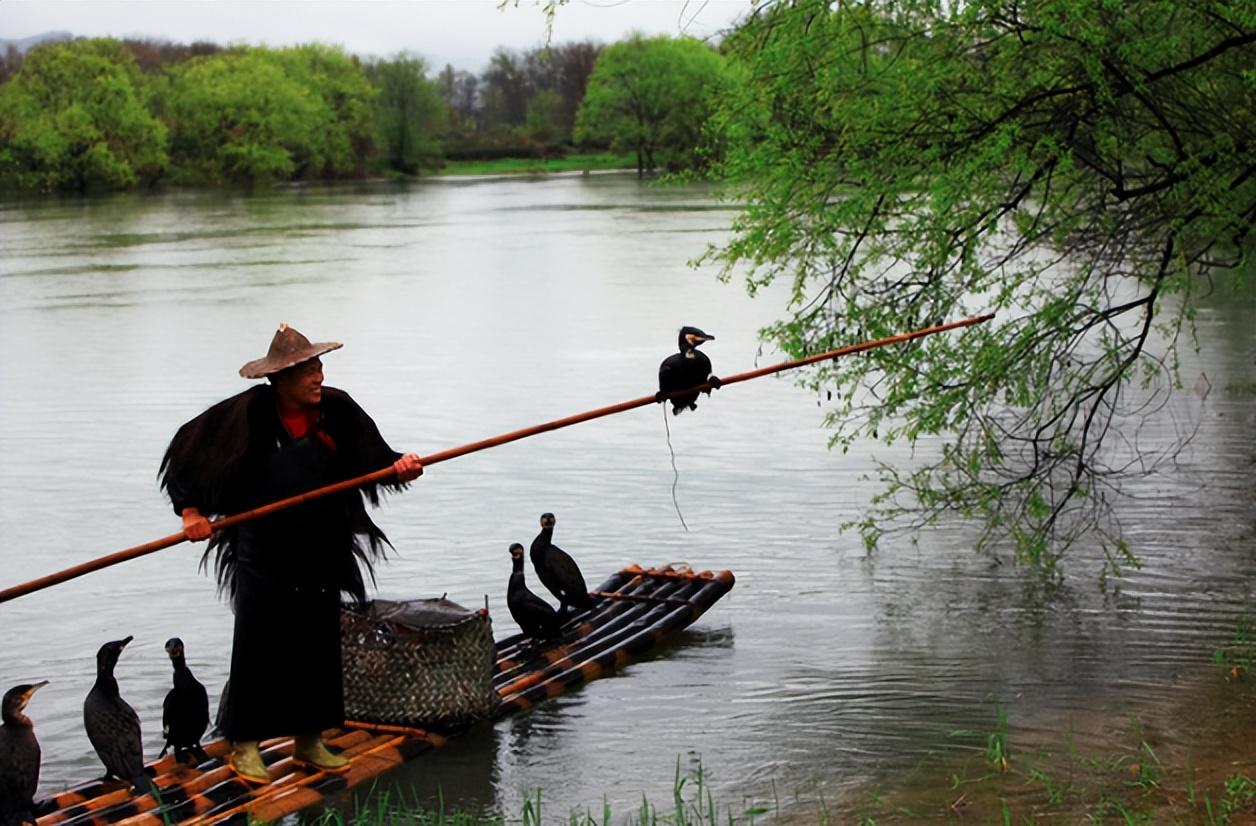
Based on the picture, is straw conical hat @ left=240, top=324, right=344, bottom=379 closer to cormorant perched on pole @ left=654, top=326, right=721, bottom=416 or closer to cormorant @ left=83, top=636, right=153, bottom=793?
cormorant @ left=83, top=636, right=153, bottom=793

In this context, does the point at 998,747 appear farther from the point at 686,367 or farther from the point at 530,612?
the point at 530,612

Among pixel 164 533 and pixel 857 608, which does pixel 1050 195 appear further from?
pixel 164 533

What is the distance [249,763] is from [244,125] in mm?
89270

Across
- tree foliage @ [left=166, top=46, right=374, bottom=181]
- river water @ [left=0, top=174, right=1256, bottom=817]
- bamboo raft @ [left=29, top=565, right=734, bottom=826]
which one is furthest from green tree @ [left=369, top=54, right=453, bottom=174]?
bamboo raft @ [left=29, top=565, right=734, bottom=826]

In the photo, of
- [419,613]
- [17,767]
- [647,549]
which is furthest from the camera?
[647,549]

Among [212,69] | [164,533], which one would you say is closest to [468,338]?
[164,533]

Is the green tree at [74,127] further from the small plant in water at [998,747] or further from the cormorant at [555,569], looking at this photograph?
the small plant in water at [998,747]

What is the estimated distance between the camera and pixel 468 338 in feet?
82.9

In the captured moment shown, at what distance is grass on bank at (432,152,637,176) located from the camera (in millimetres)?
103250

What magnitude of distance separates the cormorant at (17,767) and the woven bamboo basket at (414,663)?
5.13 feet

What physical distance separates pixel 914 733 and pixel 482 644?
7.30 ft

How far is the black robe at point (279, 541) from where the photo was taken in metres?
7.00

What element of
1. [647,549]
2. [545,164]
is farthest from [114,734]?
[545,164]

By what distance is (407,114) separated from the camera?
4129 inches
